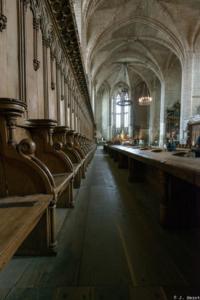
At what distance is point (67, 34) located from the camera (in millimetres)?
3285

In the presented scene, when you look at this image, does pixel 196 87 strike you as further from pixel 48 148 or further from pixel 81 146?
pixel 48 148

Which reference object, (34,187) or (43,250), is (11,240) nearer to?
(34,187)

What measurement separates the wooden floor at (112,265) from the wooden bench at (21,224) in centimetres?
13

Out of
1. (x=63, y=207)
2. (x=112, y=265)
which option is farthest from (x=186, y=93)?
(x=112, y=265)

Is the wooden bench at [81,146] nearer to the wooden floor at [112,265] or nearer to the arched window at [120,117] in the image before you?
the wooden floor at [112,265]

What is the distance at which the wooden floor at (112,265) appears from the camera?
95 centimetres

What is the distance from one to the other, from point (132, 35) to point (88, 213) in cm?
1593

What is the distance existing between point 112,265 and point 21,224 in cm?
71

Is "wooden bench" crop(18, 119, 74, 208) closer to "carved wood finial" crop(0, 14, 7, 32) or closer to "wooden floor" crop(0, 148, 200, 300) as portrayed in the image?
"wooden floor" crop(0, 148, 200, 300)

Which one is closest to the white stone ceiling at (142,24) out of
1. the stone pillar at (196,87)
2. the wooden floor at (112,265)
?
the stone pillar at (196,87)

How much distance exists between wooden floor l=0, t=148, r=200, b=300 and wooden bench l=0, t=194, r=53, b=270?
0.42ft

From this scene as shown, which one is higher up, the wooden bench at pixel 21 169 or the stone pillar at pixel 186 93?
the stone pillar at pixel 186 93

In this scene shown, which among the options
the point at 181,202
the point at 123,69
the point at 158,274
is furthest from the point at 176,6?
the point at 158,274

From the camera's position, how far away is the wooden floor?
0.95 m
